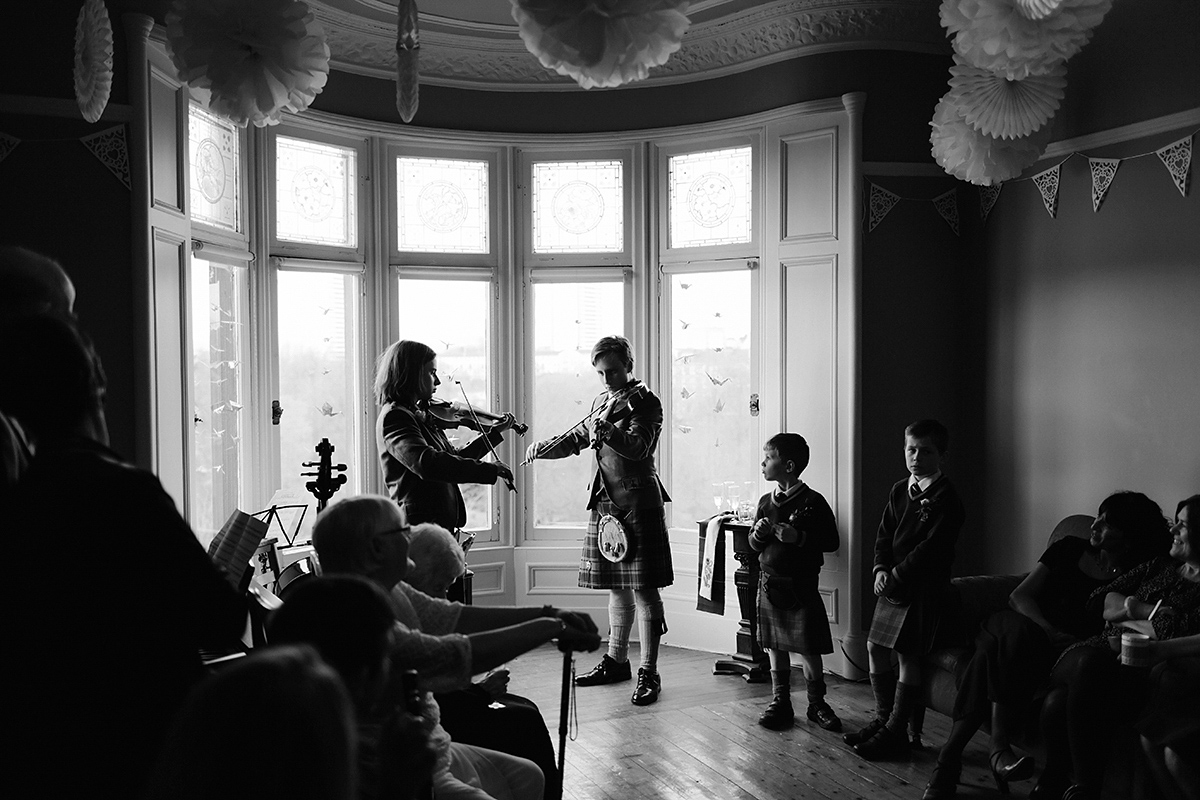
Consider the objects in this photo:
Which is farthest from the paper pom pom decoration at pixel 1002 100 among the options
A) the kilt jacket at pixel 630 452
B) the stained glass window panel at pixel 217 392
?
the stained glass window panel at pixel 217 392

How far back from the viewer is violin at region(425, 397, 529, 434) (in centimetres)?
405

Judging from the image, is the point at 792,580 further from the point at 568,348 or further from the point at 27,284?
the point at 27,284

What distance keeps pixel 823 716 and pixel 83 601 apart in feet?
11.1

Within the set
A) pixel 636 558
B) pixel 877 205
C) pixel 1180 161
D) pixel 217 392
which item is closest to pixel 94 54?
pixel 217 392

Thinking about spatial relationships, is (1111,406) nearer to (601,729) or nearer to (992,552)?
(992,552)

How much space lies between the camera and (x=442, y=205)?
5.59 meters

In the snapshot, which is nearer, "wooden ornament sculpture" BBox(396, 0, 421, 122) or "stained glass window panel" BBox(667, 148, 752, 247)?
"wooden ornament sculpture" BBox(396, 0, 421, 122)

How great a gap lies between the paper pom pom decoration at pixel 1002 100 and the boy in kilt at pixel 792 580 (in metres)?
1.47

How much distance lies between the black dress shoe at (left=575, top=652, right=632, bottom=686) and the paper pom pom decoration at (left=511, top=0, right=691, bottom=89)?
10.9ft

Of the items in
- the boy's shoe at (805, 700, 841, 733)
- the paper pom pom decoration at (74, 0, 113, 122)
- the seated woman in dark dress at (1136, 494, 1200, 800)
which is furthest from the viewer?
the boy's shoe at (805, 700, 841, 733)

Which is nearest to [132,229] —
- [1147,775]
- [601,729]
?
[601,729]

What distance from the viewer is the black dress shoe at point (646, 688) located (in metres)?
4.40

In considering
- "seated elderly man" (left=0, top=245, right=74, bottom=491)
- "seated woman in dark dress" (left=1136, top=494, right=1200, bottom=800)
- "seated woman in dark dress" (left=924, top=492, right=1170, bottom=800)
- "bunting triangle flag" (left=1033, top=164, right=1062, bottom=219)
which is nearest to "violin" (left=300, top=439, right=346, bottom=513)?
"seated elderly man" (left=0, top=245, right=74, bottom=491)

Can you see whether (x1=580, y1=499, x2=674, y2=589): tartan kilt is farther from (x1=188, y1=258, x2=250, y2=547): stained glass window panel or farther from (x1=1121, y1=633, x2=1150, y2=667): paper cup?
(x1=1121, y1=633, x2=1150, y2=667): paper cup
